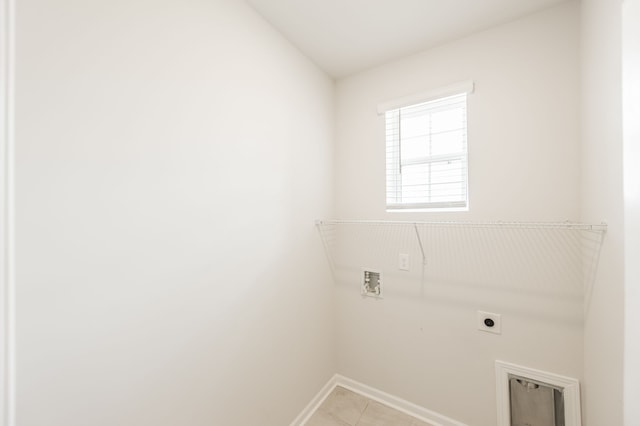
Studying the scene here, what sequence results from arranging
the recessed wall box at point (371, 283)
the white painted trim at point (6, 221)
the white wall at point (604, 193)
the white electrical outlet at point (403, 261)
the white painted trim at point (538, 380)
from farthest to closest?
the recessed wall box at point (371, 283), the white electrical outlet at point (403, 261), the white painted trim at point (538, 380), the white wall at point (604, 193), the white painted trim at point (6, 221)

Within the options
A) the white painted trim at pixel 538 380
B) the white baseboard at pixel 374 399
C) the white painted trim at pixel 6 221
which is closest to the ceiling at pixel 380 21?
the white painted trim at pixel 6 221

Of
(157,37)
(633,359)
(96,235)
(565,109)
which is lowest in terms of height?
(633,359)

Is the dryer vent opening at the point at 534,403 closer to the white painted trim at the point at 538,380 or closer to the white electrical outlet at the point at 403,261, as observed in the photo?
the white painted trim at the point at 538,380

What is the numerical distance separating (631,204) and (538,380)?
1179 millimetres

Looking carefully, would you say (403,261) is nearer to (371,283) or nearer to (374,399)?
(371,283)

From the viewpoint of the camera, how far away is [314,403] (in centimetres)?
188

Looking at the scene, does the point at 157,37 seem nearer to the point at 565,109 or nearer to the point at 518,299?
the point at 565,109

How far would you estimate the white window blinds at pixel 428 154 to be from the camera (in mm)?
1732

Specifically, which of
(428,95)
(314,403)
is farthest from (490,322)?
(428,95)

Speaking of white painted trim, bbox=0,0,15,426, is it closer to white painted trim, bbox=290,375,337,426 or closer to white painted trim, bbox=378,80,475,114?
white painted trim, bbox=290,375,337,426

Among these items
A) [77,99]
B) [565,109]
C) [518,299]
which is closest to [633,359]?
[518,299]

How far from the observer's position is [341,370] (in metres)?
2.15

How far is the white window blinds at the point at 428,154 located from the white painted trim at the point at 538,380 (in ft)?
3.33

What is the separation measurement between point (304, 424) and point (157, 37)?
2339 millimetres
